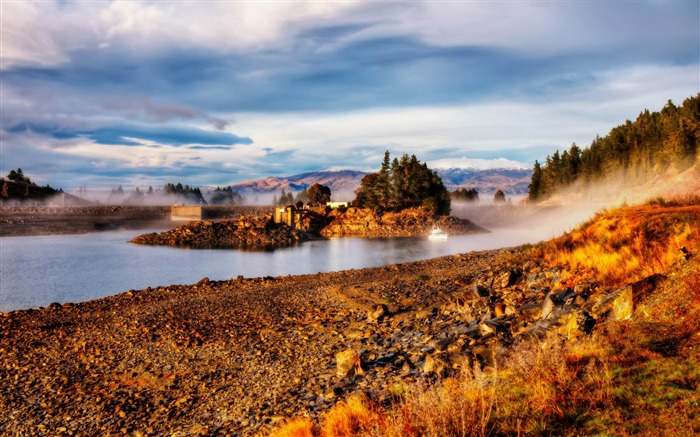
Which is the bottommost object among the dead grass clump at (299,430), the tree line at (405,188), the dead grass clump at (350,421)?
the dead grass clump at (299,430)

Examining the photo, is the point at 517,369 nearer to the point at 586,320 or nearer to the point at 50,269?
the point at 586,320

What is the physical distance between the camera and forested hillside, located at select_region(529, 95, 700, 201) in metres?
83.2

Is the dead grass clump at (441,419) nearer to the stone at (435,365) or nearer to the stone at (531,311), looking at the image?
the stone at (435,365)

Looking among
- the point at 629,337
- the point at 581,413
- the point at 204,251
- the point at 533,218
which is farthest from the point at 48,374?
the point at 533,218

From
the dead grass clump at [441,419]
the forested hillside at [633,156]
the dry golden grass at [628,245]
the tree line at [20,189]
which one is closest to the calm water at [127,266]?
the dry golden grass at [628,245]

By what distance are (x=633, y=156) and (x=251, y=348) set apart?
110084mm

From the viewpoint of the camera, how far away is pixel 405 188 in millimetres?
109625

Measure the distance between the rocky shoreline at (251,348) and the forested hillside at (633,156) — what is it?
259 feet

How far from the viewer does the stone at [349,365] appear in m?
12.5

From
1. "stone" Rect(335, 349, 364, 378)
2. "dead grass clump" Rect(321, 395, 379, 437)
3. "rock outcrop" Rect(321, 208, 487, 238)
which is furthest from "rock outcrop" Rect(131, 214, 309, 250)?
"dead grass clump" Rect(321, 395, 379, 437)

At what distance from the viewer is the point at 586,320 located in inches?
455

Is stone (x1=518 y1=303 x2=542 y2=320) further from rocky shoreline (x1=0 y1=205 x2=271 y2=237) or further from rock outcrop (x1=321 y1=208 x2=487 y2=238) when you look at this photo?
rocky shoreline (x1=0 y1=205 x2=271 y2=237)

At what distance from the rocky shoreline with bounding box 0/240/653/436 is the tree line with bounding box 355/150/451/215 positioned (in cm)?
8529

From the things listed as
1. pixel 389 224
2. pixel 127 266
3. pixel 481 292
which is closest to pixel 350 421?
pixel 481 292
